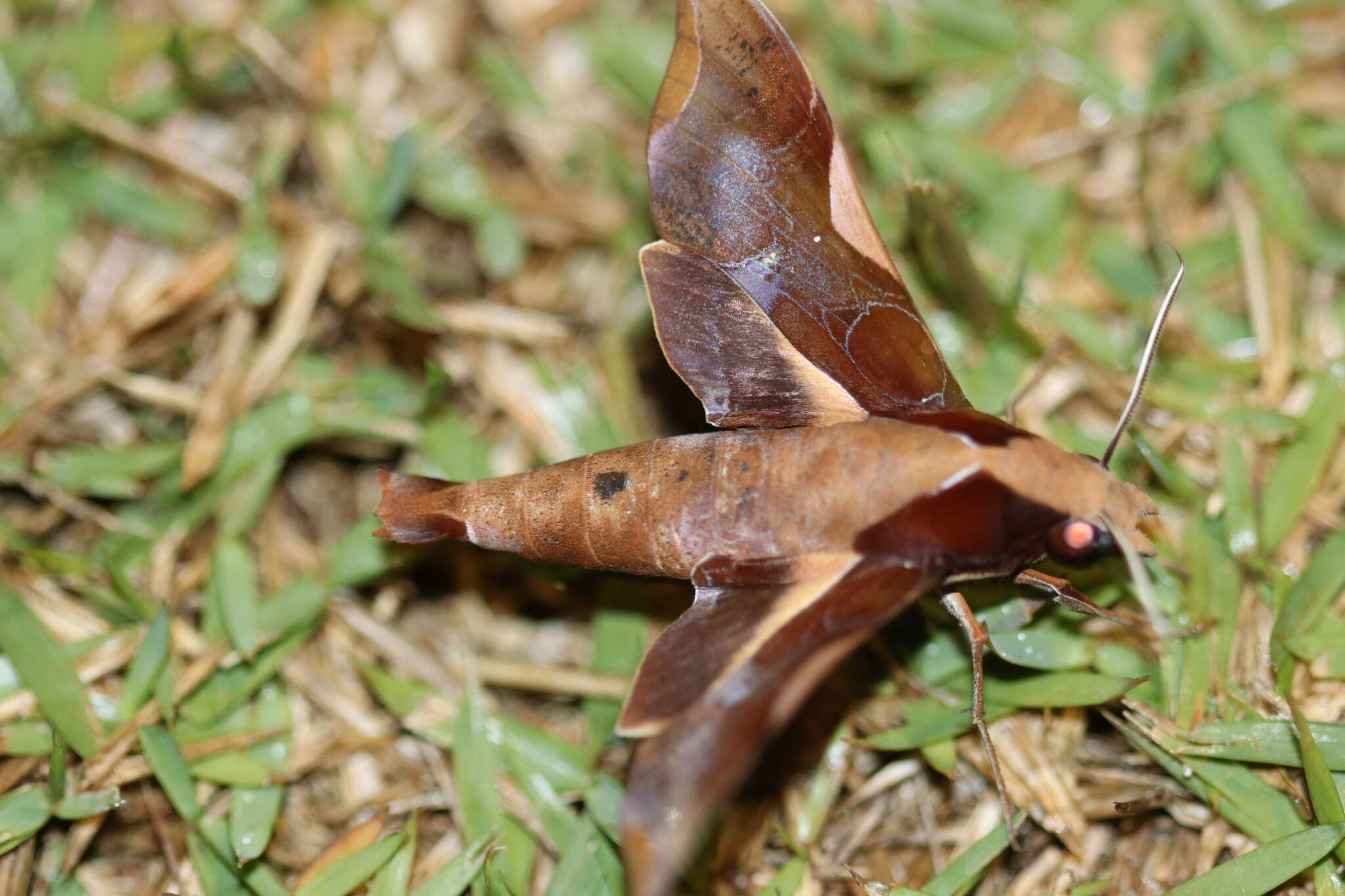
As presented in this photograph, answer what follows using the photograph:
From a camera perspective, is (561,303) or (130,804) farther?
(561,303)

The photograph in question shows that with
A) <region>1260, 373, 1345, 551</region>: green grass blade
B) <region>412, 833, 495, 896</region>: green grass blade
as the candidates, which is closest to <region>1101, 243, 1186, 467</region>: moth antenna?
<region>1260, 373, 1345, 551</region>: green grass blade

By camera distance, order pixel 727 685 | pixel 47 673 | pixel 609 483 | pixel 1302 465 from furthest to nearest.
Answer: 1. pixel 1302 465
2. pixel 47 673
3. pixel 609 483
4. pixel 727 685

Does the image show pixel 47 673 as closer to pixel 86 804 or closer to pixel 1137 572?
pixel 86 804

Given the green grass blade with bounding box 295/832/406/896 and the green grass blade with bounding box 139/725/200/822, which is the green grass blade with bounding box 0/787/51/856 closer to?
the green grass blade with bounding box 139/725/200/822

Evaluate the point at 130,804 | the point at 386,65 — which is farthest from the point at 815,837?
the point at 386,65

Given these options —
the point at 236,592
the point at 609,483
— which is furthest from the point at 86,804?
the point at 609,483

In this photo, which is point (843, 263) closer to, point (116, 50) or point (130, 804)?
point (130, 804)
